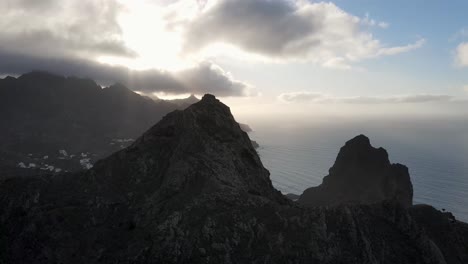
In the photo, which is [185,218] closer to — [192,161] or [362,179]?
[192,161]

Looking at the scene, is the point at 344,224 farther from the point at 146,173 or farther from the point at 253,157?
the point at 146,173

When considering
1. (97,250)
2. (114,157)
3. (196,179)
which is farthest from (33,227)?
(196,179)

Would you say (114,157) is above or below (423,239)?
above

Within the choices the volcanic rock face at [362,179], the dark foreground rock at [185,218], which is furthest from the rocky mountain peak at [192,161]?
the volcanic rock face at [362,179]

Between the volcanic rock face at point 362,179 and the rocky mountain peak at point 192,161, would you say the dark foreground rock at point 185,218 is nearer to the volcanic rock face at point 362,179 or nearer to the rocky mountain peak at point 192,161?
the rocky mountain peak at point 192,161

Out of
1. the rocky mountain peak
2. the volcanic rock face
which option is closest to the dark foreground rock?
the rocky mountain peak

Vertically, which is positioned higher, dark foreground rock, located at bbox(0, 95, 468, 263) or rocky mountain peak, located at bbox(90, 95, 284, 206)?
rocky mountain peak, located at bbox(90, 95, 284, 206)

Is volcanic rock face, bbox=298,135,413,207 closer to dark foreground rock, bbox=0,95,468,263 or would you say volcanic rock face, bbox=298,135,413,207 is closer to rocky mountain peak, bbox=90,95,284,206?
dark foreground rock, bbox=0,95,468,263
